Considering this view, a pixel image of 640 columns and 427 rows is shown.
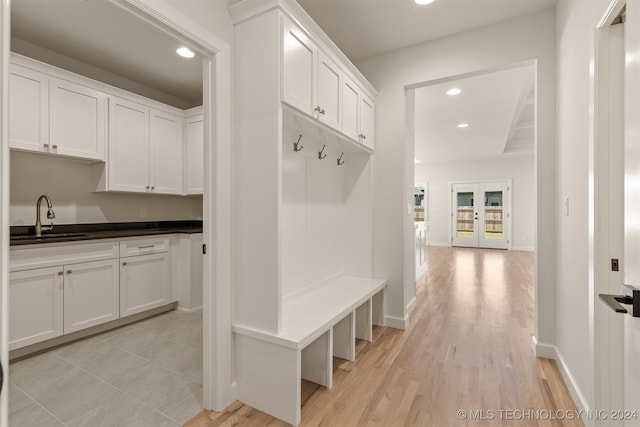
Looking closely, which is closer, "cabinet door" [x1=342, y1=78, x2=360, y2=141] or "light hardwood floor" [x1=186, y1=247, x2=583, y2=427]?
"light hardwood floor" [x1=186, y1=247, x2=583, y2=427]

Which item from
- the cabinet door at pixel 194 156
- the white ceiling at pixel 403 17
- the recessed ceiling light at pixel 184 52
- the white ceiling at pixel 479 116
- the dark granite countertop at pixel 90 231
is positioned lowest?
the dark granite countertop at pixel 90 231

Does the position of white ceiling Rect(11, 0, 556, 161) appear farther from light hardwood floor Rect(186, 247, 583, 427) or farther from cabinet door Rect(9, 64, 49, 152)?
light hardwood floor Rect(186, 247, 583, 427)

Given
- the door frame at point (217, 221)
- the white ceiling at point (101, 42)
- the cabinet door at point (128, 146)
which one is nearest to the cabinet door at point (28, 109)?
the white ceiling at point (101, 42)

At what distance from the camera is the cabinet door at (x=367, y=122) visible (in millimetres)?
2780

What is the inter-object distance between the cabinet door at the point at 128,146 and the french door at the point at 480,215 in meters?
8.87

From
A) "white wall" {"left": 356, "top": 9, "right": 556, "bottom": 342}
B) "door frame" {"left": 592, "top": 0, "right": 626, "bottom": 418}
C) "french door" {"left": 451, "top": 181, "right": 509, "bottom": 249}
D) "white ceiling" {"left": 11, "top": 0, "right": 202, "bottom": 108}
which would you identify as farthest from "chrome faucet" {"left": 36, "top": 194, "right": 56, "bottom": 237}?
"french door" {"left": 451, "top": 181, "right": 509, "bottom": 249}

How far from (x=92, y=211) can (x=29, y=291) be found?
3.86 ft

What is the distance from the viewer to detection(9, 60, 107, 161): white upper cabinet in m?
2.50

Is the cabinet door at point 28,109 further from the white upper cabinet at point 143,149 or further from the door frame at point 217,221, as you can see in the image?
the door frame at point 217,221

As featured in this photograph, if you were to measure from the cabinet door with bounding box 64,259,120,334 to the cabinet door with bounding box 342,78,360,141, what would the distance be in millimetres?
2577

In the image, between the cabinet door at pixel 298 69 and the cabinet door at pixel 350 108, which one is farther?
the cabinet door at pixel 350 108

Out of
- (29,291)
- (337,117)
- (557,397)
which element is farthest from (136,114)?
(557,397)

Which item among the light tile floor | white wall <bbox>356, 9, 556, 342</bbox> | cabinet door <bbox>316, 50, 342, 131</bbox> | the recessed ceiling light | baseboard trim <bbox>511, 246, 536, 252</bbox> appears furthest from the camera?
baseboard trim <bbox>511, 246, 536, 252</bbox>

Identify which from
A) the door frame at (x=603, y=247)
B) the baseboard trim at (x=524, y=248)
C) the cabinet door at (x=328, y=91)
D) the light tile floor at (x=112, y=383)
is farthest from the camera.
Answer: the baseboard trim at (x=524, y=248)
